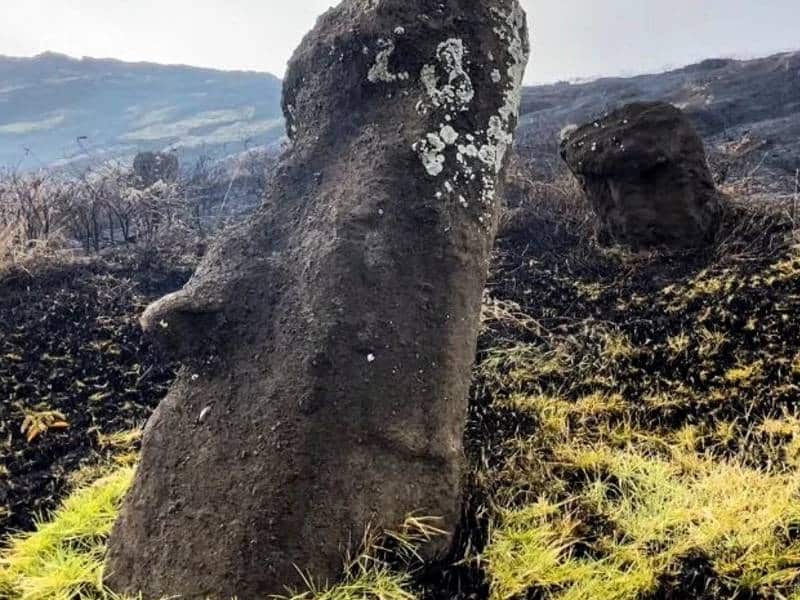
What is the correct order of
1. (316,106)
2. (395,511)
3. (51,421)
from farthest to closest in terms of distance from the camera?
(51,421) → (316,106) → (395,511)

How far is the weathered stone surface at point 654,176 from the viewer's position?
575 cm

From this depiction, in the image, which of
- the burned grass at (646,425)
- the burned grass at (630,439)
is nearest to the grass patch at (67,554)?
the burned grass at (630,439)

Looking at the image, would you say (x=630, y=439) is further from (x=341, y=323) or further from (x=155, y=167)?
(x=155, y=167)

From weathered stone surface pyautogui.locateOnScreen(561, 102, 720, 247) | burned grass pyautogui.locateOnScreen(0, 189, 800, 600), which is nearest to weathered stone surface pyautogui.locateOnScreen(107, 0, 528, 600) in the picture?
burned grass pyautogui.locateOnScreen(0, 189, 800, 600)

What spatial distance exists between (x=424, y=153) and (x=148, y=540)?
1.60 m

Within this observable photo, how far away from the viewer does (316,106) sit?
310 cm

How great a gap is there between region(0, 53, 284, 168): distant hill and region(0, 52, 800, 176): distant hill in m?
0.07

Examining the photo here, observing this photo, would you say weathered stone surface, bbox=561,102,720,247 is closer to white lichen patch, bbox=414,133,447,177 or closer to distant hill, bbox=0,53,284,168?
white lichen patch, bbox=414,133,447,177

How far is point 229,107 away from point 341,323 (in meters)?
38.9

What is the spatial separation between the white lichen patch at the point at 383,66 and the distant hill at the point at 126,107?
71.3ft

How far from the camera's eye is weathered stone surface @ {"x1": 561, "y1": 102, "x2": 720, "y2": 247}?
5750 mm

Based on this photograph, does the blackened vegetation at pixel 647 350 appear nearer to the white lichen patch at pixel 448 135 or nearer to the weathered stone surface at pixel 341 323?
the weathered stone surface at pixel 341 323

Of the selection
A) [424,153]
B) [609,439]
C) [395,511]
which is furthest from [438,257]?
[609,439]

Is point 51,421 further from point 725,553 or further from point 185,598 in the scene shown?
point 725,553
